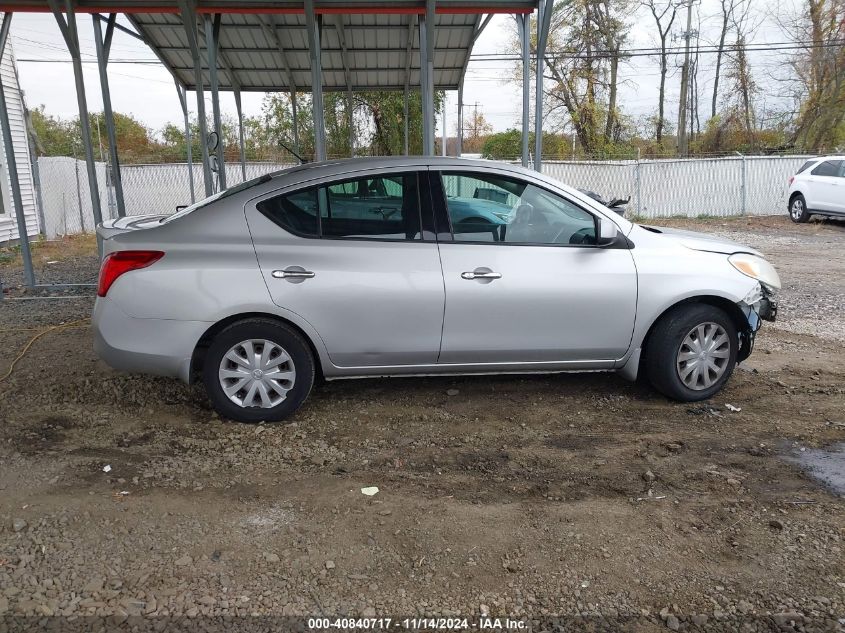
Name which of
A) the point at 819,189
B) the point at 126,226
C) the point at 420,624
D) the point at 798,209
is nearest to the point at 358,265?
the point at 126,226

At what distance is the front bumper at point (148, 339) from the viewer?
172 inches

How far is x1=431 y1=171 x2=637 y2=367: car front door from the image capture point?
456 centimetres

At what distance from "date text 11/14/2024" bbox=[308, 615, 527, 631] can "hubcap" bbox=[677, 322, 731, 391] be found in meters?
2.77

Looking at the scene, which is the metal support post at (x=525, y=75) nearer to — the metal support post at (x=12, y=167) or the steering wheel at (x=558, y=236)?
the steering wheel at (x=558, y=236)

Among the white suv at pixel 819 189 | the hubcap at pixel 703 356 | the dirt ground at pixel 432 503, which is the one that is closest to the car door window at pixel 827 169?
the white suv at pixel 819 189

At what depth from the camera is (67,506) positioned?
3.50 metres

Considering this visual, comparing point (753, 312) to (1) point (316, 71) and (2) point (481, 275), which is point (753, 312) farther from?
(1) point (316, 71)

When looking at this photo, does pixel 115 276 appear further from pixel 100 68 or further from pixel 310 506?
pixel 100 68

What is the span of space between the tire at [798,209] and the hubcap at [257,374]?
1747 cm

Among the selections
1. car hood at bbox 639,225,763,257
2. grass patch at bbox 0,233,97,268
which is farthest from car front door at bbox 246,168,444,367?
grass patch at bbox 0,233,97,268

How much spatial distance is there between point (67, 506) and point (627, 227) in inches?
152

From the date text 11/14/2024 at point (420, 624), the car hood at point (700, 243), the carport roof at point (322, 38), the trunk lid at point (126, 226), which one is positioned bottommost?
the date text 11/14/2024 at point (420, 624)

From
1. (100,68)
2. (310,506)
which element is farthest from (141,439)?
(100,68)

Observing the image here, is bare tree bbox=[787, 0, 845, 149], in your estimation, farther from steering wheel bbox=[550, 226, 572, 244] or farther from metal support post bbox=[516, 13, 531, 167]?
steering wheel bbox=[550, 226, 572, 244]
